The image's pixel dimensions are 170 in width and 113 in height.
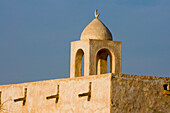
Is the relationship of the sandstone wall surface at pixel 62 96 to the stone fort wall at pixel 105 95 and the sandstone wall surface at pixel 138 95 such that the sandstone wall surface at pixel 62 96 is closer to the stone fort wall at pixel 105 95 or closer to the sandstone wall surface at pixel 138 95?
the stone fort wall at pixel 105 95

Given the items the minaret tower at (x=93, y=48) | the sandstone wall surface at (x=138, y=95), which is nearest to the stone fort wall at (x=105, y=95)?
the sandstone wall surface at (x=138, y=95)

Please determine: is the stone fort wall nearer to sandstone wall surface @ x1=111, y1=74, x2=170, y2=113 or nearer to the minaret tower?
sandstone wall surface @ x1=111, y1=74, x2=170, y2=113

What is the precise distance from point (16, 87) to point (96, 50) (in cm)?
380

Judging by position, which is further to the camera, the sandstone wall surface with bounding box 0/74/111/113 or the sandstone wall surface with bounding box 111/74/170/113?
the sandstone wall surface with bounding box 0/74/111/113

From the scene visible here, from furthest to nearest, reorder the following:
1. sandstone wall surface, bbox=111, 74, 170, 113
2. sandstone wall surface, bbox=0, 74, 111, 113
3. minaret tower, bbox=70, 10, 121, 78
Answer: minaret tower, bbox=70, 10, 121, 78 → sandstone wall surface, bbox=0, 74, 111, 113 → sandstone wall surface, bbox=111, 74, 170, 113

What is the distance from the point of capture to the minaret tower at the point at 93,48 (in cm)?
1762

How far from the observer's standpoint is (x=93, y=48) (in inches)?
696

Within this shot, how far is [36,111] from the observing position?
17.1 meters

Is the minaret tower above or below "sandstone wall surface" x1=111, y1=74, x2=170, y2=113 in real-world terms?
above

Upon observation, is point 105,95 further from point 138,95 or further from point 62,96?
point 62,96

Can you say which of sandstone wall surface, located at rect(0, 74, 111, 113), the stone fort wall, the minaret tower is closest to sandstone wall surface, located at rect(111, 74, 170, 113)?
the stone fort wall

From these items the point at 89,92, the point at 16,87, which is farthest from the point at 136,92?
the point at 16,87

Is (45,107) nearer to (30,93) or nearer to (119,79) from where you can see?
(30,93)

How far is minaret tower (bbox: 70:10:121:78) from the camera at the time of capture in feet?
57.8
